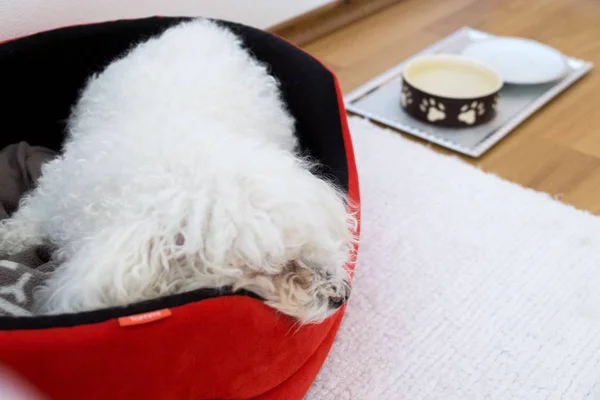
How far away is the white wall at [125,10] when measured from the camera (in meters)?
1.50

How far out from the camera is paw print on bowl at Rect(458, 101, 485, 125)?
1783 millimetres

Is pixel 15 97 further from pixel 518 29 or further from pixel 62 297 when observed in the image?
pixel 518 29

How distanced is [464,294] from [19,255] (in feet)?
2.78

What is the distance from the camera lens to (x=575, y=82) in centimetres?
210

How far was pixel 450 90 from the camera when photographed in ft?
6.41

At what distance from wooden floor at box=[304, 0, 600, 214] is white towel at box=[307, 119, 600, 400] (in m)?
0.11

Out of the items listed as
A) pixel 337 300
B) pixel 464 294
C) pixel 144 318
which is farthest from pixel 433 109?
pixel 144 318

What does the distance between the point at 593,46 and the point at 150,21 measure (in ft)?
5.38

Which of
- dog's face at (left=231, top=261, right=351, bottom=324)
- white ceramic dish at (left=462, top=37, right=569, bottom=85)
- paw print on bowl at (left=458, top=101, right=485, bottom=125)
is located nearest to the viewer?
dog's face at (left=231, top=261, right=351, bottom=324)

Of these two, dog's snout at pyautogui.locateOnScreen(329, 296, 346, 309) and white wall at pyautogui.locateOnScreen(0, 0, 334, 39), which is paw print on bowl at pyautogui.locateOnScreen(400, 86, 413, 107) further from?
dog's snout at pyautogui.locateOnScreen(329, 296, 346, 309)

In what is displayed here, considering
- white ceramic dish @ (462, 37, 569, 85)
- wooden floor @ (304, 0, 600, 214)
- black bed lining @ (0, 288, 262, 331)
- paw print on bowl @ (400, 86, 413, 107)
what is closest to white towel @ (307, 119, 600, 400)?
wooden floor @ (304, 0, 600, 214)

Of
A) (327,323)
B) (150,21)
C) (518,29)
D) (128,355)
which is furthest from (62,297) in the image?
(518,29)

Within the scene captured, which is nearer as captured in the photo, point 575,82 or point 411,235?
point 411,235

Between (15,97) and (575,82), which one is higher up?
(15,97)
